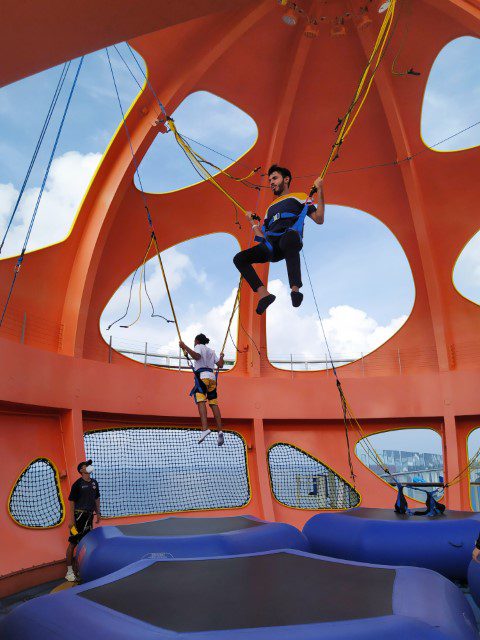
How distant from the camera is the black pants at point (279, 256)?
3.79 m

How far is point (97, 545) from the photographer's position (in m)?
4.87

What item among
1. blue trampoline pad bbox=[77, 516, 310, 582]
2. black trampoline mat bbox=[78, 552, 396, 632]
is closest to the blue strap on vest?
black trampoline mat bbox=[78, 552, 396, 632]

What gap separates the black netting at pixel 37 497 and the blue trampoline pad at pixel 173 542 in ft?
4.80

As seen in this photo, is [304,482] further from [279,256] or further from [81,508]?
[279,256]

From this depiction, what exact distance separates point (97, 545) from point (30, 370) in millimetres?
2729

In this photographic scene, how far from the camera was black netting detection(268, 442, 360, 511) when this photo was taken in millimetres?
9000

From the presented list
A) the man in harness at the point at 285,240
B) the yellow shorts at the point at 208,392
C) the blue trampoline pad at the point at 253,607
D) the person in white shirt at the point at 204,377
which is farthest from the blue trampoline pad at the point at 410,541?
the man in harness at the point at 285,240

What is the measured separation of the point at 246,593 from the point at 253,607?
0.28m

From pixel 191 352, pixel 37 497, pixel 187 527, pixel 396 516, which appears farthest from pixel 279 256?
pixel 37 497

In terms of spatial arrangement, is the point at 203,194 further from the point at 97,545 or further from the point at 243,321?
the point at 97,545

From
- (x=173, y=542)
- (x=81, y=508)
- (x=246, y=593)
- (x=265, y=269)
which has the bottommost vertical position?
(x=173, y=542)

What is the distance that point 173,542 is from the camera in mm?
4762

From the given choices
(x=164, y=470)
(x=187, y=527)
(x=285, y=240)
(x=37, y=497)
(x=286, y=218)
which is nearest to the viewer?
(x=285, y=240)

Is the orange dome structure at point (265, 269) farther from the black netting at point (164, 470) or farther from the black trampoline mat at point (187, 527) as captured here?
the black trampoline mat at point (187, 527)
